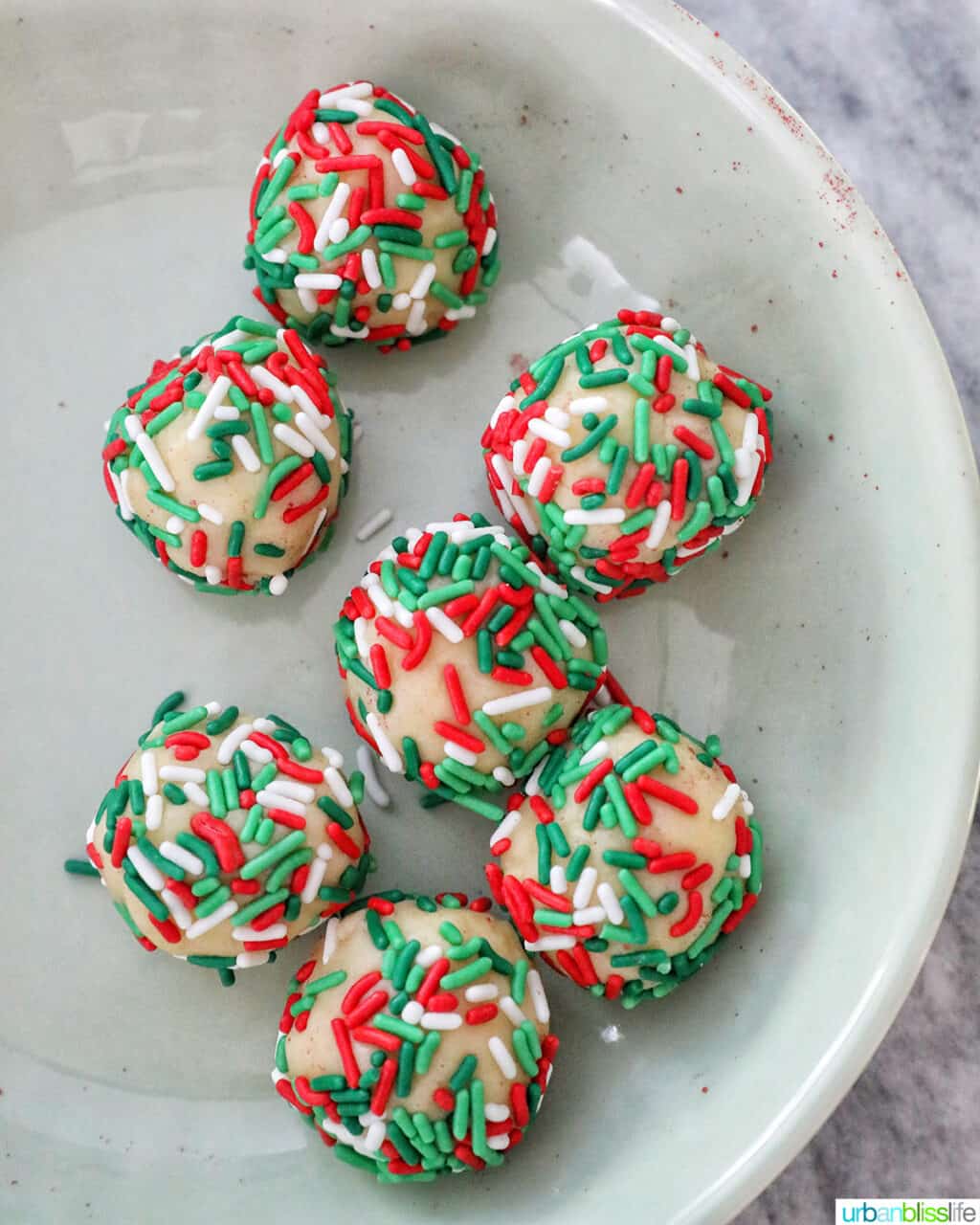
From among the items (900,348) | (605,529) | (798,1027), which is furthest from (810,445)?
(798,1027)

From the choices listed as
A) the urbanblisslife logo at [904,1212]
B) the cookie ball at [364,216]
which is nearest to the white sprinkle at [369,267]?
the cookie ball at [364,216]

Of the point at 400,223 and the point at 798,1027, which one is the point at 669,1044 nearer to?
the point at 798,1027

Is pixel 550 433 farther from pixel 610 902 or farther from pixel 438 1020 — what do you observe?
pixel 438 1020

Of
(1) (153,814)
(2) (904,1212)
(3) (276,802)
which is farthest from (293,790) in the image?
(2) (904,1212)

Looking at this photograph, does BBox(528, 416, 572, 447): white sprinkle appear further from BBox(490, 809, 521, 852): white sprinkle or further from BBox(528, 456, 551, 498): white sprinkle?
BBox(490, 809, 521, 852): white sprinkle

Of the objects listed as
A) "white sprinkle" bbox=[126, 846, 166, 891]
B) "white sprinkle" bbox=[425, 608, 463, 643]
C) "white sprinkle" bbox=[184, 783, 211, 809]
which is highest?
"white sprinkle" bbox=[425, 608, 463, 643]

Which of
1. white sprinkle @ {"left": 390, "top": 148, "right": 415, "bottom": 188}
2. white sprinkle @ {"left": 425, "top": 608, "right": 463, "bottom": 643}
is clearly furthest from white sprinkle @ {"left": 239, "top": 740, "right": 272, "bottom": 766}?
white sprinkle @ {"left": 390, "top": 148, "right": 415, "bottom": 188}

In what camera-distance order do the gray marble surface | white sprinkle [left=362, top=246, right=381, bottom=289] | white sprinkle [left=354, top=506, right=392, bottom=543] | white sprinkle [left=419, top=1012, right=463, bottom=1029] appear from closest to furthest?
white sprinkle [left=419, top=1012, right=463, bottom=1029]
white sprinkle [left=362, top=246, right=381, bottom=289]
white sprinkle [left=354, top=506, right=392, bottom=543]
the gray marble surface

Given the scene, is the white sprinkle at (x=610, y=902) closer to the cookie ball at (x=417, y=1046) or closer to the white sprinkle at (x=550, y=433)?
the cookie ball at (x=417, y=1046)
